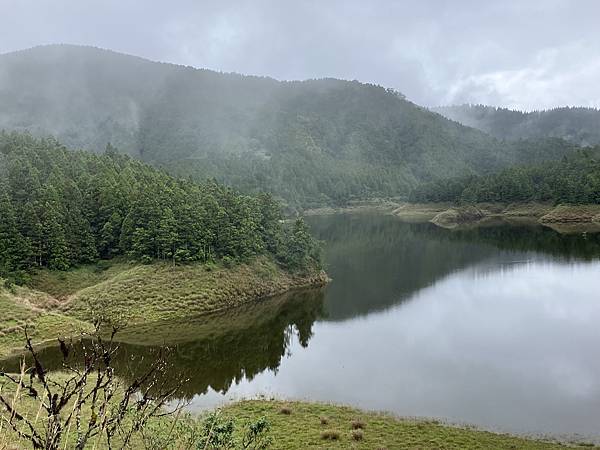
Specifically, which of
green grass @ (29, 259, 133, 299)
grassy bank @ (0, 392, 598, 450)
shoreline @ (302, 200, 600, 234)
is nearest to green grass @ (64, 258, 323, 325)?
green grass @ (29, 259, 133, 299)

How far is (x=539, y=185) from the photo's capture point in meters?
140

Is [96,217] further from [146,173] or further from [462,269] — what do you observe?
[462,269]

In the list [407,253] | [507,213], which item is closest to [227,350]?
[407,253]

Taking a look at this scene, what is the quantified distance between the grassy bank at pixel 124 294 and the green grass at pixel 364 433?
71.0 feet

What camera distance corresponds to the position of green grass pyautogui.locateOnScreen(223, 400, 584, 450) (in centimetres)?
2062

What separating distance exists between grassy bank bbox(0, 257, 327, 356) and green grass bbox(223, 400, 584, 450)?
71.0ft

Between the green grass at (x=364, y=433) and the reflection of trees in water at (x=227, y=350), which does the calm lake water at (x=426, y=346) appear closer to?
the reflection of trees in water at (x=227, y=350)

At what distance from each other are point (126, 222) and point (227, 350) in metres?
24.4

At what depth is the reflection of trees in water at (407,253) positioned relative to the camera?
5910 centimetres

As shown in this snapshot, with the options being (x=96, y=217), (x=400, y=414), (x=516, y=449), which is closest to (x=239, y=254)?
(x=96, y=217)

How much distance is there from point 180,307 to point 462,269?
43549 millimetres

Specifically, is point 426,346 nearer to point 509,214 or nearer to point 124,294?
point 124,294

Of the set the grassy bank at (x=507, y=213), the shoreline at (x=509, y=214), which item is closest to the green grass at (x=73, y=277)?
the shoreline at (x=509, y=214)

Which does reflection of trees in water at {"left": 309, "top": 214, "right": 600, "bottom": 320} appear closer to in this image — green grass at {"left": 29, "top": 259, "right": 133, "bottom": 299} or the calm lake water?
the calm lake water
